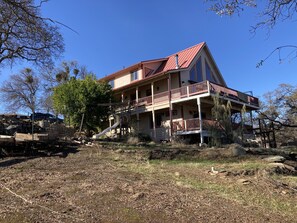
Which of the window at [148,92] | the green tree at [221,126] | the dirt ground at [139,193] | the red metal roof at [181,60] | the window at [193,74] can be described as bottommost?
the dirt ground at [139,193]

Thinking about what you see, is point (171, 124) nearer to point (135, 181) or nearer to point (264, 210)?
point (135, 181)

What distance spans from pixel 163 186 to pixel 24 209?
3405mm

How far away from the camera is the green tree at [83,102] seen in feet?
86.2

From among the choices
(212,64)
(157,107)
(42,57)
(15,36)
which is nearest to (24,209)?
(15,36)

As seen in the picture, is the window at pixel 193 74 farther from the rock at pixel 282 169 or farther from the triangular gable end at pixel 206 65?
the rock at pixel 282 169

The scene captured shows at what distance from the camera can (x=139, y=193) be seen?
22.5ft

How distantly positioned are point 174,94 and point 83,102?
7893 millimetres

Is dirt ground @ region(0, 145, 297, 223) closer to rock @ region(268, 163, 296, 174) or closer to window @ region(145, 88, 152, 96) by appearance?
rock @ region(268, 163, 296, 174)

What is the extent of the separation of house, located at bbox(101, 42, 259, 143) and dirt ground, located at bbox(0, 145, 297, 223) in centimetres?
1289

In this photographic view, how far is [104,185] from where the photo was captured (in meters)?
7.70

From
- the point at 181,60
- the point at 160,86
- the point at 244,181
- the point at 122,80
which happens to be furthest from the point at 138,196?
the point at 122,80

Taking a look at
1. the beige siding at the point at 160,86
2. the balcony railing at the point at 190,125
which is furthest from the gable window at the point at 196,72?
the balcony railing at the point at 190,125

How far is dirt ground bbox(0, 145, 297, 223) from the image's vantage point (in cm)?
564

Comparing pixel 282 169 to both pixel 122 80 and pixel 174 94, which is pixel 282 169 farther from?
pixel 122 80
